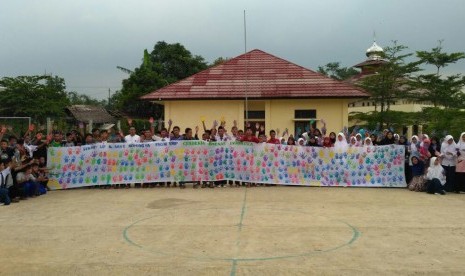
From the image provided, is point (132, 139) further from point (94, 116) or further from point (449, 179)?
point (94, 116)

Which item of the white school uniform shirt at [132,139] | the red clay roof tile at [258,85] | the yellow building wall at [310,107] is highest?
the red clay roof tile at [258,85]

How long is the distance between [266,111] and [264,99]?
656 millimetres

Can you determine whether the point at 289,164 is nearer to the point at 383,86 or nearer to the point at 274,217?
the point at 274,217

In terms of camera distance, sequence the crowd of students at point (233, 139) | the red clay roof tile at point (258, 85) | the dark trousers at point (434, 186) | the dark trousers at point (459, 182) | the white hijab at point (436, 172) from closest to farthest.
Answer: the crowd of students at point (233, 139) < the dark trousers at point (434, 186) < the white hijab at point (436, 172) < the dark trousers at point (459, 182) < the red clay roof tile at point (258, 85)

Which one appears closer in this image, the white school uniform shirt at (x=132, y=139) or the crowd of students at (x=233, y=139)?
the crowd of students at (x=233, y=139)

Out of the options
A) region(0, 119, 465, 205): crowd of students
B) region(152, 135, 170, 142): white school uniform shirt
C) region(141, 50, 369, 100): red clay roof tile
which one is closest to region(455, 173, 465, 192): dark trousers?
region(0, 119, 465, 205): crowd of students

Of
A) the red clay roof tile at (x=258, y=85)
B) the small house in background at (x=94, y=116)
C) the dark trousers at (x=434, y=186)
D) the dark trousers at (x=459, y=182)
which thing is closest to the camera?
the dark trousers at (x=434, y=186)

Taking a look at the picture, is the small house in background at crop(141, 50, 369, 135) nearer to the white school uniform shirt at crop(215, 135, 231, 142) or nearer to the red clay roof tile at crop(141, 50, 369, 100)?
the red clay roof tile at crop(141, 50, 369, 100)

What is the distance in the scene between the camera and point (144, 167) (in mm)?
12016

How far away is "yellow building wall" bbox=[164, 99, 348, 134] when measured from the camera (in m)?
20.1

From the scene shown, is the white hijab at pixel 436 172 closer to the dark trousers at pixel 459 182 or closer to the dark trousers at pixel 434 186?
the dark trousers at pixel 434 186

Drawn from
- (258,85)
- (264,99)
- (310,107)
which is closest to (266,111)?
(264,99)

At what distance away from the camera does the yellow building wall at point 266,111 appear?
20109mm

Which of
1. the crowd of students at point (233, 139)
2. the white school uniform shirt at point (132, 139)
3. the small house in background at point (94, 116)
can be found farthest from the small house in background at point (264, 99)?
the small house in background at point (94, 116)
